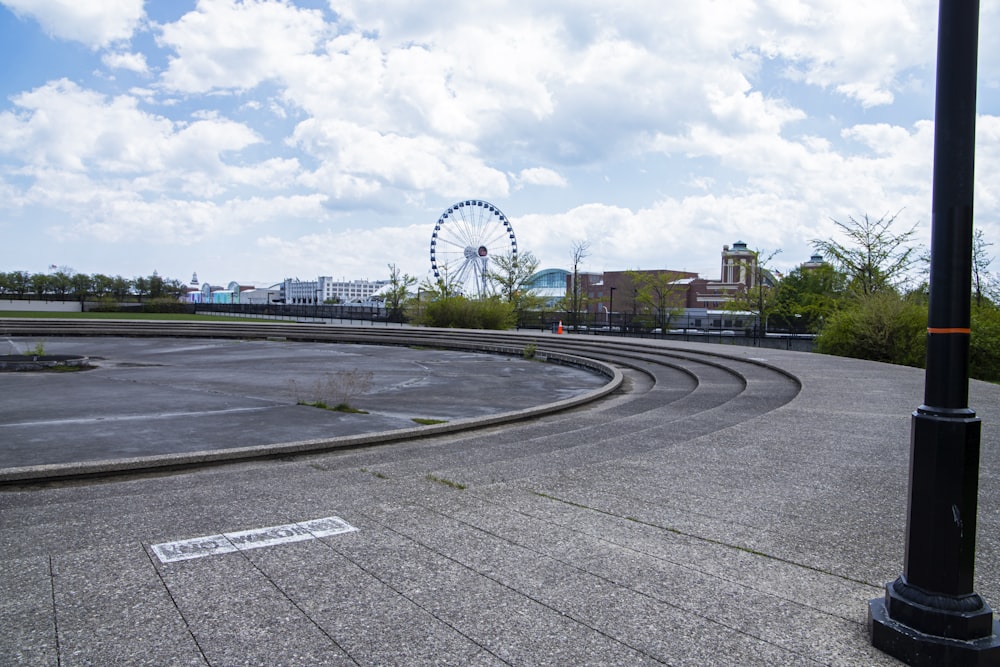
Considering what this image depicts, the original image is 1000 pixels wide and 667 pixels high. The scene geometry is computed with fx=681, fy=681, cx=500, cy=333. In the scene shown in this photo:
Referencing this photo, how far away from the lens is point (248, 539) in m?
4.53

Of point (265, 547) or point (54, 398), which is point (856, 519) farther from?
point (54, 398)

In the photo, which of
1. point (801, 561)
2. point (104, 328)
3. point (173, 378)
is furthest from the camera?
point (104, 328)

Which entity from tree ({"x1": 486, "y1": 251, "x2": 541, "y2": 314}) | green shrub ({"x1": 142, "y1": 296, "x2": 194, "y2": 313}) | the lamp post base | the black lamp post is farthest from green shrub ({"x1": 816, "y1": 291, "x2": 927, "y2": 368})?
green shrub ({"x1": 142, "y1": 296, "x2": 194, "y2": 313})

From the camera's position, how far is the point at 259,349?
28234 millimetres

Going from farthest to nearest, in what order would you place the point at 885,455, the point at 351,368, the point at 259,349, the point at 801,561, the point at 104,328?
the point at 104,328 → the point at 259,349 → the point at 351,368 → the point at 885,455 → the point at 801,561

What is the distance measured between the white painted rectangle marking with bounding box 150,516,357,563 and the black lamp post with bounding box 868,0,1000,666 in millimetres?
3352

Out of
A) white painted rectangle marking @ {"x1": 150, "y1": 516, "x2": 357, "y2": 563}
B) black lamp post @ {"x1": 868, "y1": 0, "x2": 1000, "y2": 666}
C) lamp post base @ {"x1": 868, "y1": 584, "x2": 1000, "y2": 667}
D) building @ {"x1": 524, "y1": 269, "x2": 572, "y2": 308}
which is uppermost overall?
building @ {"x1": 524, "y1": 269, "x2": 572, "y2": 308}

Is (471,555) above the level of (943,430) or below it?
below

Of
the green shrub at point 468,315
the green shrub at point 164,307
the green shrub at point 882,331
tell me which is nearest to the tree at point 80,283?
the green shrub at point 164,307

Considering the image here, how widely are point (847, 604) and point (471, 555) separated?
210 centimetres

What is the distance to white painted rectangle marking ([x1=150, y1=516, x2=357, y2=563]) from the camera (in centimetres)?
428

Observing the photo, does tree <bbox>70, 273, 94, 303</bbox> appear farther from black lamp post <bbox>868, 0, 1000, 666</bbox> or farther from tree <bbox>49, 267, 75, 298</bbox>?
black lamp post <bbox>868, 0, 1000, 666</bbox>

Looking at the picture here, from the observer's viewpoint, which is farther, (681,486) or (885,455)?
(885,455)

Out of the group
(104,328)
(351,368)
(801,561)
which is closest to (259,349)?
(351,368)
